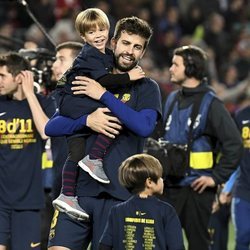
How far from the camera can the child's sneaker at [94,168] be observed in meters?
6.49

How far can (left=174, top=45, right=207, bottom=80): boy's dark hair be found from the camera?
368 inches

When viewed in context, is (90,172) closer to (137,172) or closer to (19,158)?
(137,172)

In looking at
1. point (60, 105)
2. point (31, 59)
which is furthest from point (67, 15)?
point (60, 105)

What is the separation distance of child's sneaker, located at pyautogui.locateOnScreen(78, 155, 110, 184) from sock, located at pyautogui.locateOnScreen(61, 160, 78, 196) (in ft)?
0.43

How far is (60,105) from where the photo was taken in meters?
6.75

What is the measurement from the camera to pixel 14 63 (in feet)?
28.1

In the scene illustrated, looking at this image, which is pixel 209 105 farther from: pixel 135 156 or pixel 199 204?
pixel 135 156

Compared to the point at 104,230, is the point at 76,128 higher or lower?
higher

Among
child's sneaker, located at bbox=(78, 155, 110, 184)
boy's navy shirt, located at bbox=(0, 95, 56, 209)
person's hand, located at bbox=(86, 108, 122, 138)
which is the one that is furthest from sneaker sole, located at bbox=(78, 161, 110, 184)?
boy's navy shirt, located at bbox=(0, 95, 56, 209)

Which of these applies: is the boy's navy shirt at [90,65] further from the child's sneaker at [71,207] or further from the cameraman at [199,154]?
the cameraman at [199,154]

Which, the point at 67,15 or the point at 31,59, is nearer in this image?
the point at 31,59

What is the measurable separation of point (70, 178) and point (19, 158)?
180 cm

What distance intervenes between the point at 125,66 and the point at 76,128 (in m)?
0.55

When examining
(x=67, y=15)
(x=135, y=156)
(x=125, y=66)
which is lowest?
(x=135, y=156)
